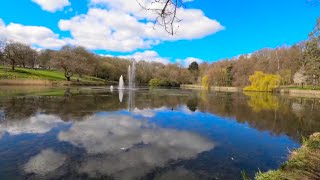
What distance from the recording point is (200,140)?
9.84 metres

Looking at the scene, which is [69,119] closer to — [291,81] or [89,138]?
[89,138]

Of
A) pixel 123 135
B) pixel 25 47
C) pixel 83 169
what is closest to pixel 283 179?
pixel 83 169

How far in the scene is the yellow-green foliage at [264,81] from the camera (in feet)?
193

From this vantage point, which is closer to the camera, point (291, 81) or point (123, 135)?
point (123, 135)

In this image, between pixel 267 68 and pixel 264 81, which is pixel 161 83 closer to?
pixel 267 68

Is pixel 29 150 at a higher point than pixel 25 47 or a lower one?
lower

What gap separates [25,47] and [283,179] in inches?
2746

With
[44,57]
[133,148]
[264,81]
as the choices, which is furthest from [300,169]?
[44,57]

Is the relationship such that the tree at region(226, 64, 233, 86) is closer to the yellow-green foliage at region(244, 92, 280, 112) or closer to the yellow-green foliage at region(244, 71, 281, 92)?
the yellow-green foliage at region(244, 71, 281, 92)

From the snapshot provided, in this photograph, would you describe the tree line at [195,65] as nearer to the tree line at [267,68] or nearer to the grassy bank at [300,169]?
the tree line at [267,68]

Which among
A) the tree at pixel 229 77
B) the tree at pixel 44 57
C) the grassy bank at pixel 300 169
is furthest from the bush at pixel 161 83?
the grassy bank at pixel 300 169

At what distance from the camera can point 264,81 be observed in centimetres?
5956

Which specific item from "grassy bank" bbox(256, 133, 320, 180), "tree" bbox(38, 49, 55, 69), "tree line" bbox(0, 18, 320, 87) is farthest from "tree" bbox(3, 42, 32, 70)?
"grassy bank" bbox(256, 133, 320, 180)

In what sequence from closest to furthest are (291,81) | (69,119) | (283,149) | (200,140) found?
(283,149) → (200,140) → (69,119) → (291,81)
